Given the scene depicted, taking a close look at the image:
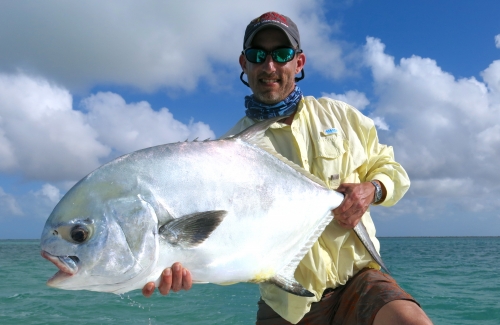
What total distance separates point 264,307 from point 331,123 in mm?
1356

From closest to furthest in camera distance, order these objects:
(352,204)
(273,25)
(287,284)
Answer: (287,284), (352,204), (273,25)

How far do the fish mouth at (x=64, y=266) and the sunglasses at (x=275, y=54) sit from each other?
1.75 m

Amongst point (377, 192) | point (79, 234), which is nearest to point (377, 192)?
point (377, 192)

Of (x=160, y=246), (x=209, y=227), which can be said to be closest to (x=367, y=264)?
(x=209, y=227)

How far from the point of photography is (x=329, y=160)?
270 centimetres

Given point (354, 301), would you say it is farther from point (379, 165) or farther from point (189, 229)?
point (189, 229)

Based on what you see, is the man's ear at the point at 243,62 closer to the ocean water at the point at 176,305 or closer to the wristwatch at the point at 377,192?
the wristwatch at the point at 377,192

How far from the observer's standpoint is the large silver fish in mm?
1752

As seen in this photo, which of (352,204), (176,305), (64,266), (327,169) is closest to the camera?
(64,266)

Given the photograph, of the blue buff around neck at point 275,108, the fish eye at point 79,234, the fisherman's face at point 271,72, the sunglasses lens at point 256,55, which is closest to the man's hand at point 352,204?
the blue buff around neck at point 275,108

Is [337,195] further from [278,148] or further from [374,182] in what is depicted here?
[278,148]

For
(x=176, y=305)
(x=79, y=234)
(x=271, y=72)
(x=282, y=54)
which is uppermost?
(x=282, y=54)

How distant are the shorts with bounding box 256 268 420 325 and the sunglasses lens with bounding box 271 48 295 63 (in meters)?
1.47

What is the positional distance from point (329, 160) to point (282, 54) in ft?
2.56
